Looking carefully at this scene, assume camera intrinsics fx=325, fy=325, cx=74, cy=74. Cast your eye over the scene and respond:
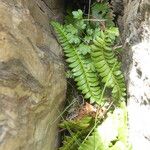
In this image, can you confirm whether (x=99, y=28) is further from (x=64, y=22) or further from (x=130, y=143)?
(x=130, y=143)

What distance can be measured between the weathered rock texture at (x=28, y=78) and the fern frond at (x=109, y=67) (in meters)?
0.42

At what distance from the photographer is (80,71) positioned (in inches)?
141

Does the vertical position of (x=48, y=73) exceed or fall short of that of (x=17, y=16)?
it falls short

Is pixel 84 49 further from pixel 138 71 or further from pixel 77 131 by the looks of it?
pixel 77 131

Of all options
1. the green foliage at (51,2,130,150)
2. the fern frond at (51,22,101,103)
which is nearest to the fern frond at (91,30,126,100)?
the green foliage at (51,2,130,150)

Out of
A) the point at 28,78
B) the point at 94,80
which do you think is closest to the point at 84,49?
the point at 94,80

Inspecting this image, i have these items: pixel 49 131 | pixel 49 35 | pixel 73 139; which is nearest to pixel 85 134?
pixel 73 139

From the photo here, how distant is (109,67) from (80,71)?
32 cm

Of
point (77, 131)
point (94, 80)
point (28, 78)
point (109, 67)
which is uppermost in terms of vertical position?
point (109, 67)

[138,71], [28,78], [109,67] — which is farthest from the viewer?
[109,67]

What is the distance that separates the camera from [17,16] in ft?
10.2

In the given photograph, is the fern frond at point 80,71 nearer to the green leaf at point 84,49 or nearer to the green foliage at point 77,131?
the green leaf at point 84,49

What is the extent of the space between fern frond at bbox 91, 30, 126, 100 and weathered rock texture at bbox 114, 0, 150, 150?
0.10m

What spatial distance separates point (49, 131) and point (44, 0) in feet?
4.96
